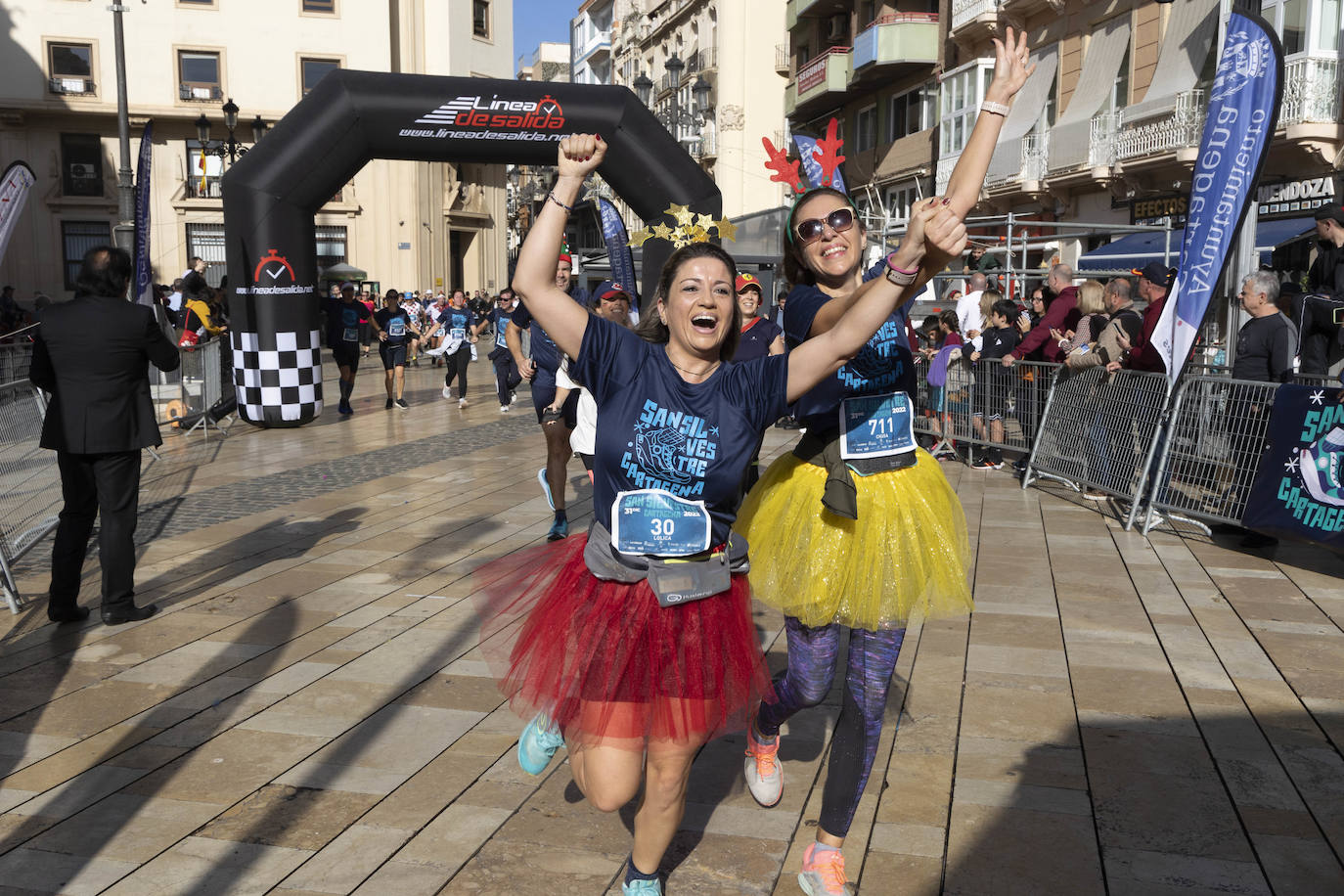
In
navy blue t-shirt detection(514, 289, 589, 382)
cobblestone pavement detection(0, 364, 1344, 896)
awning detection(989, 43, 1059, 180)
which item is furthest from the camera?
awning detection(989, 43, 1059, 180)

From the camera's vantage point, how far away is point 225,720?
463cm

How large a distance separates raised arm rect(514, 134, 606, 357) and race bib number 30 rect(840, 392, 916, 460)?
92 cm

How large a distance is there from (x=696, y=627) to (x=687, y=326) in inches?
31.6

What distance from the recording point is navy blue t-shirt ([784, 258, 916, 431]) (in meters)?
3.61

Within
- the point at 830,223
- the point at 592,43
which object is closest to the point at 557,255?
the point at 830,223

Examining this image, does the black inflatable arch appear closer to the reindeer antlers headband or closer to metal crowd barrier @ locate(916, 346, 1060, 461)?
metal crowd barrier @ locate(916, 346, 1060, 461)

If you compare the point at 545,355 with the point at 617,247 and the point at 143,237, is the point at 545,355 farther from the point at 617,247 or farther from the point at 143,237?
the point at 143,237

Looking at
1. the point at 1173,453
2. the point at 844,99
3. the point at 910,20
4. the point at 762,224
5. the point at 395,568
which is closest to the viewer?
the point at 395,568

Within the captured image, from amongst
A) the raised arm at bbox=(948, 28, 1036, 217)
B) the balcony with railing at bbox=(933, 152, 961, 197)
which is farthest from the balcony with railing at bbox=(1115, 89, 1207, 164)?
the raised arm at bbox=(948, 28, 1036, 217)

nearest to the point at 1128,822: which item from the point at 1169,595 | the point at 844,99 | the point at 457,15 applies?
the point at 1169,595

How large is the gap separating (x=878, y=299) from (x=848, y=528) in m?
0.98

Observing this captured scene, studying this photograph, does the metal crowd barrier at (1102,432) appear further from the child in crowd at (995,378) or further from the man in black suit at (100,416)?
the man in black suit at (100,416)

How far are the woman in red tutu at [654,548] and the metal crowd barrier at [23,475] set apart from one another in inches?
186

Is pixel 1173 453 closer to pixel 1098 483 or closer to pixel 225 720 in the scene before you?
pixel 1098 483
